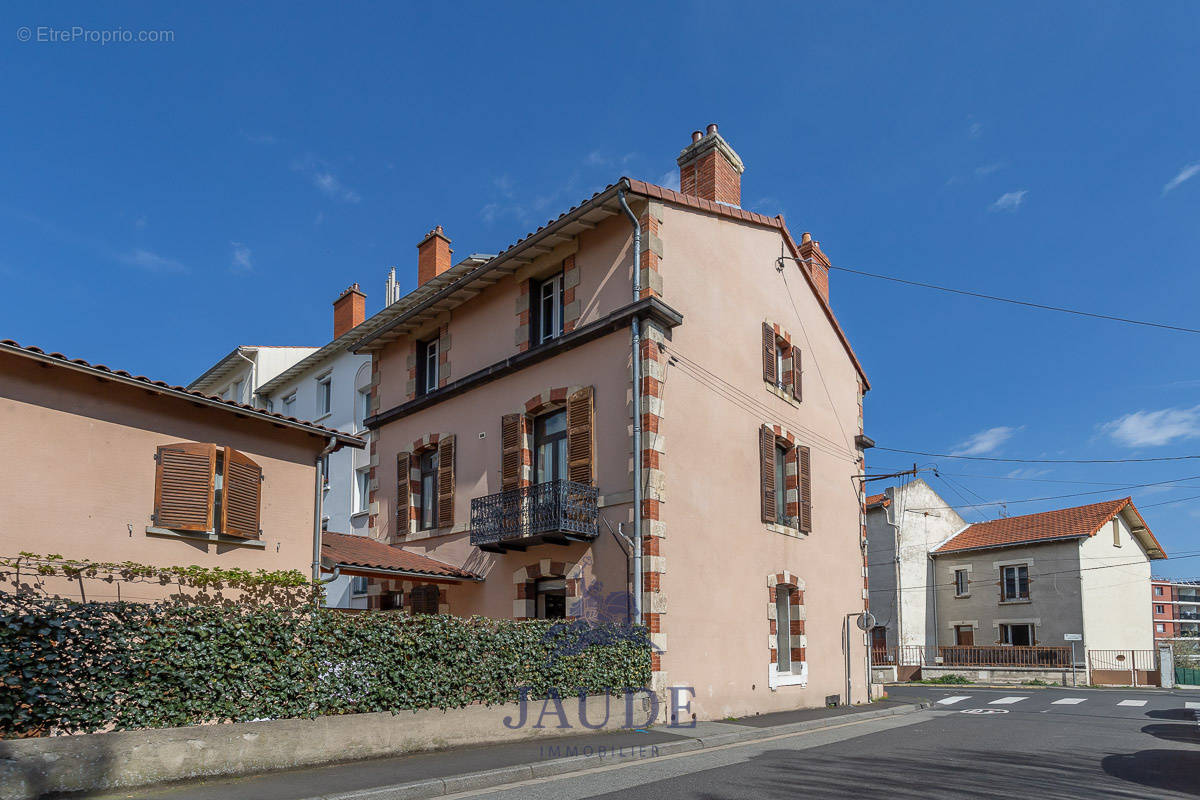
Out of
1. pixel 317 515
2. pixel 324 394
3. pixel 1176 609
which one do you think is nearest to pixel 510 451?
pixel 317 515

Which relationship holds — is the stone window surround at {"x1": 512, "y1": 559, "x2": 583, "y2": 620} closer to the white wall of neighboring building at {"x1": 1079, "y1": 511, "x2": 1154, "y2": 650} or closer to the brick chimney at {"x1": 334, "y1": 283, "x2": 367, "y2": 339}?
the brick chimney at {"x1": 334, "y1": 283, "x2": 367, "y2": 339}

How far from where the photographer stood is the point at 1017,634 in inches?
1377

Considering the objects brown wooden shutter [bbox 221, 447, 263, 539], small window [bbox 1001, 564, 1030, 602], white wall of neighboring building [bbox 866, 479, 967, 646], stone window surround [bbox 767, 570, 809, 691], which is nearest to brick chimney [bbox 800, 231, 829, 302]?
stone window surround [bbox 767, 570, 809, 691]

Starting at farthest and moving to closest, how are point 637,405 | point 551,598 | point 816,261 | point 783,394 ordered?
point 816,261
point 783,394
point 551,598
point 637,405

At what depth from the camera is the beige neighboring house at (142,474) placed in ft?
33.6

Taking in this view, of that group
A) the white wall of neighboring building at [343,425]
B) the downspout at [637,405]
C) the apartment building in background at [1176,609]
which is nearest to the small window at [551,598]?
the downspout at [637,405]

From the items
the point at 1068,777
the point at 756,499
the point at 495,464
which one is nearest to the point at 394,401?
the point at 495,464

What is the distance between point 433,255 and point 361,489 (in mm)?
6511

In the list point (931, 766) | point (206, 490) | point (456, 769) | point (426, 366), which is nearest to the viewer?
point (456, 769)

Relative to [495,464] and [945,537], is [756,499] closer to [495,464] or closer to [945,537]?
[495,464]

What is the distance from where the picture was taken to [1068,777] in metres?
8.89

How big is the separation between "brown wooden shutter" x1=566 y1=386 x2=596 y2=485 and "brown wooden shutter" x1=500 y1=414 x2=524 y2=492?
3.87ft

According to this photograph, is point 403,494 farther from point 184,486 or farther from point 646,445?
point 184,486

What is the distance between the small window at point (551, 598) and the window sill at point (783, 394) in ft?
18.7
